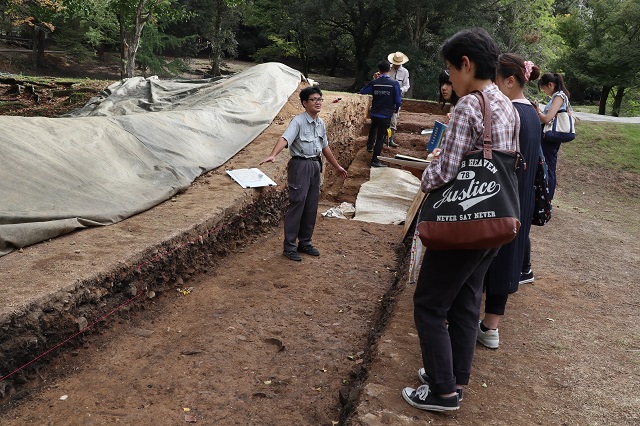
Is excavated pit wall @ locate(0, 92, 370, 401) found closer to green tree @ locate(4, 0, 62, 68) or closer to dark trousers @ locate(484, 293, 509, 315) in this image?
dark trousers @ locate(484, 293, 509, 315)

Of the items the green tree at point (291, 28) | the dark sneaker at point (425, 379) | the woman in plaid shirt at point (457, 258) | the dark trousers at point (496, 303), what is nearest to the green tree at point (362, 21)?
the green tree at point (291, 28)

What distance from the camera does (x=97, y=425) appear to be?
288cm

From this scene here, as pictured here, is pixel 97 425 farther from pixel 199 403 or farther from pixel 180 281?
pixel 180 281

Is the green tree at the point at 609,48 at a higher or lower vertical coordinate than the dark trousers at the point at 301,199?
higher

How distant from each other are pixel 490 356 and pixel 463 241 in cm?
139

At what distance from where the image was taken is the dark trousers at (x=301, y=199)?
536cm

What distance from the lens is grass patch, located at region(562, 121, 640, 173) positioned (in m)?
11.4

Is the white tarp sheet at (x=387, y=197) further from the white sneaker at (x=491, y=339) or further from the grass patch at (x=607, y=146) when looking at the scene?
the grass patch at (x=607, y=146)

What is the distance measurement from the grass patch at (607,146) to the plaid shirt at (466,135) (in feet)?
32.7

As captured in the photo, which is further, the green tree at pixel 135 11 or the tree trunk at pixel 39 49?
the tree trunk at pixel 39 49

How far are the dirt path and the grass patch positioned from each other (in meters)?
6.24

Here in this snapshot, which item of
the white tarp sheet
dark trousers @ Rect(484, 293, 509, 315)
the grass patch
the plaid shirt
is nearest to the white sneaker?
dark trousers @ Rect(484, 293, 509, 315)

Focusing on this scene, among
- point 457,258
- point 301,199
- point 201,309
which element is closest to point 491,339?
point 457,258

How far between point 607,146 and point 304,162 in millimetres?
9453
